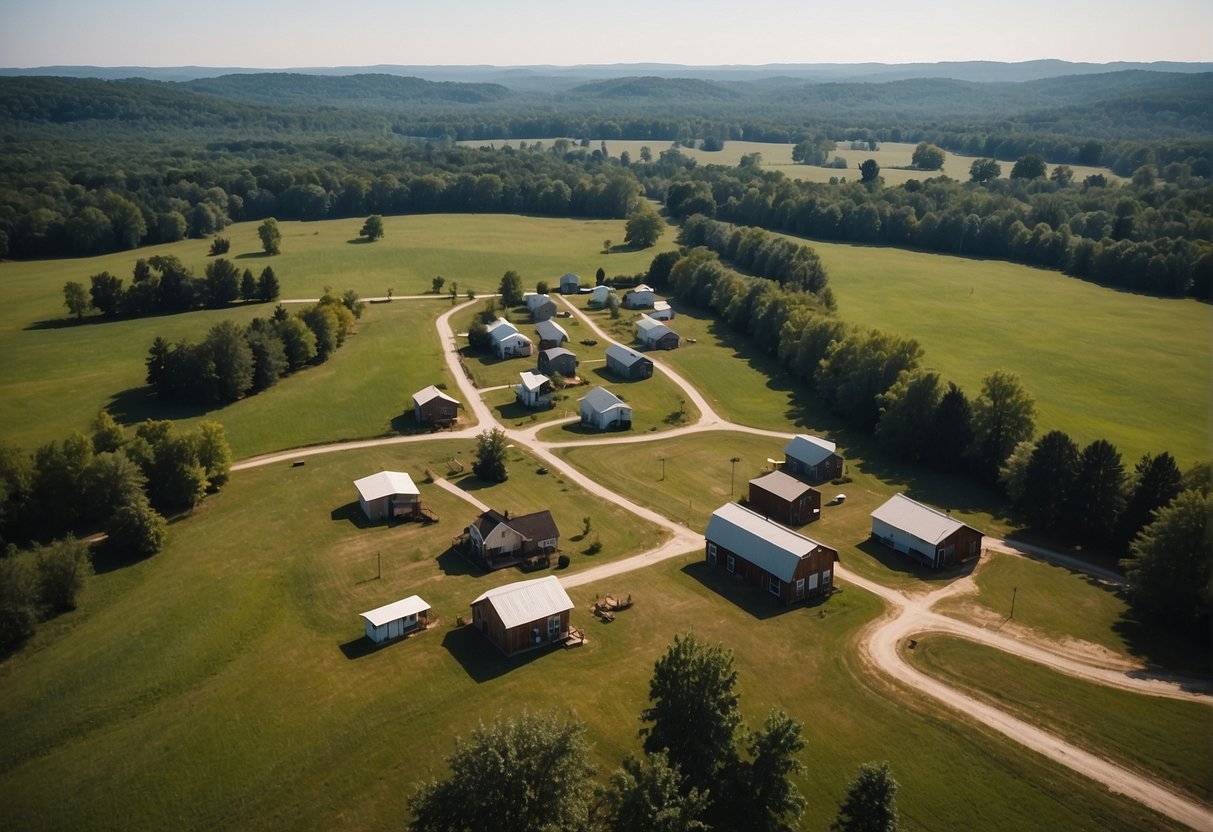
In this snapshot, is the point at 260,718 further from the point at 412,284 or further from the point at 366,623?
the point at 412,284

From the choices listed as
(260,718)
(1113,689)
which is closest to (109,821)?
(260,718)

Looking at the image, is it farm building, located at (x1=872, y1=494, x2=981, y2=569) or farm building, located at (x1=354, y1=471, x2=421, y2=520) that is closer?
farm building, located at (x1=872, y1=494, x2=981, y2=569)

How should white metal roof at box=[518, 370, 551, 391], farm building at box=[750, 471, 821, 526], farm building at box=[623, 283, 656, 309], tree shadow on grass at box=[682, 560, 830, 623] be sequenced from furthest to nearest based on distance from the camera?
farm building at box=[623, 283, 656, 309]
white metal roof at box=[518, 370, 551, 391]
farm building at box=[750, 471, 821, 526]
tree shadow on grass at box=[682, 560, 830, 623]

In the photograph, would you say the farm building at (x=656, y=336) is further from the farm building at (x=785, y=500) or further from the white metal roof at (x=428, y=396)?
the farm building at (x=785, y=500)

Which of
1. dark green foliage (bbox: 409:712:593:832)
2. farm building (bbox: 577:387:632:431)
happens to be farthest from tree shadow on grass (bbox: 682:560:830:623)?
farm building (bbox: 577:387:632:431)

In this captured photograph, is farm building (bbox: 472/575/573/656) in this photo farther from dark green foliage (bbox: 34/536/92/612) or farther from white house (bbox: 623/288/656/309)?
white house (bbox: 623/288/656/309)

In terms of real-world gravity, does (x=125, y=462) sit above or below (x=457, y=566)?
above

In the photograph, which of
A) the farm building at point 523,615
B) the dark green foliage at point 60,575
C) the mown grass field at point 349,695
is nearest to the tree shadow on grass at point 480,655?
the mown grass field at point 349,695
